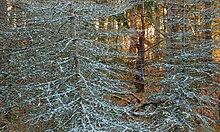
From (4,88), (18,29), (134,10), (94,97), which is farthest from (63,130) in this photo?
(134,10)

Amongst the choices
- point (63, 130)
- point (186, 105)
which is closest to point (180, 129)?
point (186, 105)

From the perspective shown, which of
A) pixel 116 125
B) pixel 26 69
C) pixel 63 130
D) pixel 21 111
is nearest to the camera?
pixel 116 125

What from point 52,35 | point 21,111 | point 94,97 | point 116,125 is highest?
point 52,35

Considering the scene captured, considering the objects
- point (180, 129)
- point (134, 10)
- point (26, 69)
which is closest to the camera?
point (26, 69)

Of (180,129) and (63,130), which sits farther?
(180,129)

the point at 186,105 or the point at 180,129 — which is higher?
the point at 186,105

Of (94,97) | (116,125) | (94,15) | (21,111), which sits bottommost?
(21,111)

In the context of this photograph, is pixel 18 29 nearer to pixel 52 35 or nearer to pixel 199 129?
pixel 52 35

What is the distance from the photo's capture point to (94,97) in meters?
4.21

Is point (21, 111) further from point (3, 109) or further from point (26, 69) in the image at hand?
point (26, 69)

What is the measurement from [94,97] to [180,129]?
100 inches

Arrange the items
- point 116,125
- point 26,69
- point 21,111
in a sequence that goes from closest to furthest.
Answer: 1. point 116,125
2. point 26,69
3. point 21,111

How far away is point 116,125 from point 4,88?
296 cm

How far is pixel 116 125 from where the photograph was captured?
13.1ft
